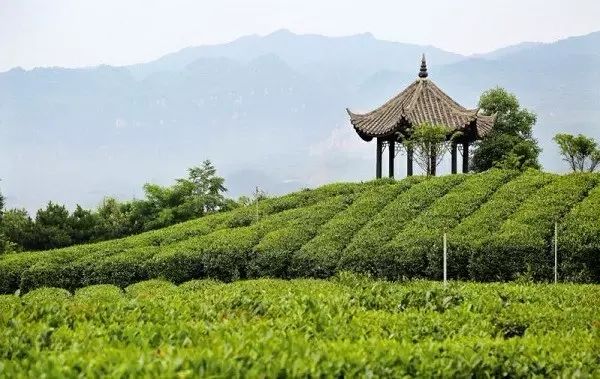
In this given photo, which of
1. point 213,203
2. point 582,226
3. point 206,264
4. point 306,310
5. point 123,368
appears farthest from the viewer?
point 213,203

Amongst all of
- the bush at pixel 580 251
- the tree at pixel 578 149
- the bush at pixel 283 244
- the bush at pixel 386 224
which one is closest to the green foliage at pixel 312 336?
the bush at pixel 580 251

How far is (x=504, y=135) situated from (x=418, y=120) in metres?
10.2

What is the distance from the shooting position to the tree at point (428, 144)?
2469 centimetres

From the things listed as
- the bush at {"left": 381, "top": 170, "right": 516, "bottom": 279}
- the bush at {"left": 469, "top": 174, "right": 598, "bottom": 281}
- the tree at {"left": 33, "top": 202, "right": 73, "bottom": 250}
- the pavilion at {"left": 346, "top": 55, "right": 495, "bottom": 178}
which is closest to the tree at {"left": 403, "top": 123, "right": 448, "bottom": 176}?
the pavilion at {"left": 346, "top": 55, "right": 495, "bottom": 178}

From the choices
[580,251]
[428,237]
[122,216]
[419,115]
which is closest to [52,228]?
[122,216]

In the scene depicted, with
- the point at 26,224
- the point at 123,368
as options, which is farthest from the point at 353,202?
the point at 123,368

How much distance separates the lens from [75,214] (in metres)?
30.7

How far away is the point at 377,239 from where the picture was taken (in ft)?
57.1

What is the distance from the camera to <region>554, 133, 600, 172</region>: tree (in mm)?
31688

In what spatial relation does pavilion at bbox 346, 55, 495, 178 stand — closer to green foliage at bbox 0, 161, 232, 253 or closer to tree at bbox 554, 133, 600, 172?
tree at bbox 554, 133, 600, 172

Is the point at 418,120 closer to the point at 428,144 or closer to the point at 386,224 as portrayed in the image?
the point at 428,144

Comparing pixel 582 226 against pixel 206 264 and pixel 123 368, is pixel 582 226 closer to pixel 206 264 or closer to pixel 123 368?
pixel 206 264

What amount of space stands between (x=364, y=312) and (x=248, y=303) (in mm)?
1350

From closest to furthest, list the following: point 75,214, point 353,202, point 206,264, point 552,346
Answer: point 552,346, point 206,264, point 353,202, point 75,214
